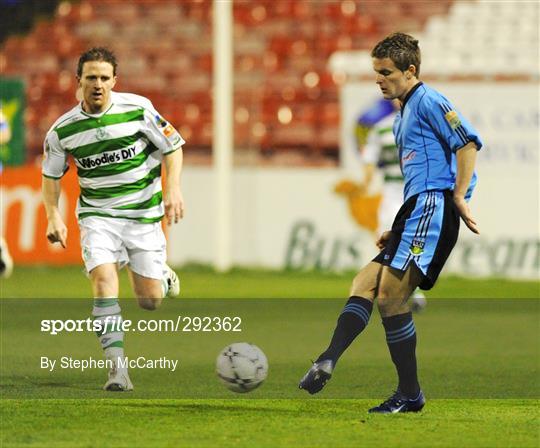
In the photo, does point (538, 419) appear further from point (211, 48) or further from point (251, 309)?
point (211, 48)

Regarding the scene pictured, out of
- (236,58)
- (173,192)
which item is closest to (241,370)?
(173,192)

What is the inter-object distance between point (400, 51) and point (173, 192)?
154cm

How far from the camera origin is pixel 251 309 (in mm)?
11859

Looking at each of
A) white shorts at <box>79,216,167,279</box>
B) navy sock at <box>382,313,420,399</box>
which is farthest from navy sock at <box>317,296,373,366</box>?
white shorts at <box>79,216,167,279</box>

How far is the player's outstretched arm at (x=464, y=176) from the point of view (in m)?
5.94

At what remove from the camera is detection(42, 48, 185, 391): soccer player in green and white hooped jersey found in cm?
703

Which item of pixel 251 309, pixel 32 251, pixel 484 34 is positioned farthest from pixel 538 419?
pixel 484 34

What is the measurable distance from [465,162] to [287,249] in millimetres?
10218

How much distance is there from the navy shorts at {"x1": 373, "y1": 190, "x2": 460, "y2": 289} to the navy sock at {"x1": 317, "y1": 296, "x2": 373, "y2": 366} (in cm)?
24

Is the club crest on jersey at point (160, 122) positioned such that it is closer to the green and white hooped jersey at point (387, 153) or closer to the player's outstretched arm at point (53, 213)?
the player's outstretched arm at point (53, 213)

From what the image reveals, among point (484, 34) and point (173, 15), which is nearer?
point (484, 34)

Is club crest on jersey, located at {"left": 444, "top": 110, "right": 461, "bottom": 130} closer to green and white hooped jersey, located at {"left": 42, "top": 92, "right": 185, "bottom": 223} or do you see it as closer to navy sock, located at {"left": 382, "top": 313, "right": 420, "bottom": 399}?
navy sock, located at {"left": 382, "top": 313, "right": 420, "bottom": 399}

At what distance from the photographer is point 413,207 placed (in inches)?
239

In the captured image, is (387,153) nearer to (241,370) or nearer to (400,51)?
(241,370)
